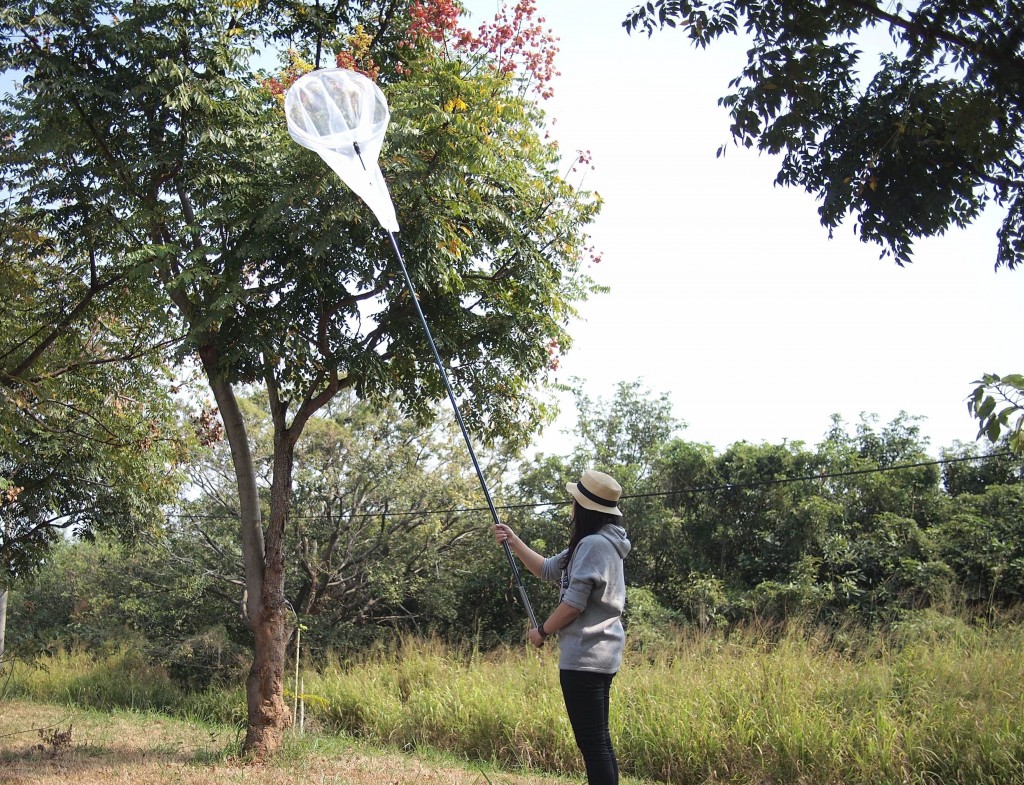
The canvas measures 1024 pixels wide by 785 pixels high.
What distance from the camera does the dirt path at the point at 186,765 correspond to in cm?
692

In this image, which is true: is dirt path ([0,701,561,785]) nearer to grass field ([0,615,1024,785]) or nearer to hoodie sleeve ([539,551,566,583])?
grass field ([0,615,1024,785])

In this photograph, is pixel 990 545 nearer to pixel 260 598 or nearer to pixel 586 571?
pixel 260 598

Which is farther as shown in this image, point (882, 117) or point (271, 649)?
point (271, 649)

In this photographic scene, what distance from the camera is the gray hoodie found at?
4129mm

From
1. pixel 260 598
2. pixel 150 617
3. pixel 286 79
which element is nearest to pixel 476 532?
pixel 150 617

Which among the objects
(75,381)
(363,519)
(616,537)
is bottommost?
(616,537)

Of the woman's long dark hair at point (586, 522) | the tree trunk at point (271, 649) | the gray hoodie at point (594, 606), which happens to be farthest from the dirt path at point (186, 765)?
the woman's long dark hair at point (586, 522)

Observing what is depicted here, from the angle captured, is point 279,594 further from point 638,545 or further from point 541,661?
point 638,545

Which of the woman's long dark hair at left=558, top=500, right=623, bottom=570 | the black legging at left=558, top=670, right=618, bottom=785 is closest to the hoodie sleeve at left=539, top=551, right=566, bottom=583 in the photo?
the woman's long dark hair at left=558, top=500, right=623, bottom=570

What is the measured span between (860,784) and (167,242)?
7.43 metres

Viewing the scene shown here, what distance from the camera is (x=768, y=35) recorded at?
4.60 meters

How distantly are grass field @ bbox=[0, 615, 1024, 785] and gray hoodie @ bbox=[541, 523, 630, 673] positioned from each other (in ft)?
11.7

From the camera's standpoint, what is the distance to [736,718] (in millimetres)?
7828

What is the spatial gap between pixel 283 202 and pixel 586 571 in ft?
13.8
